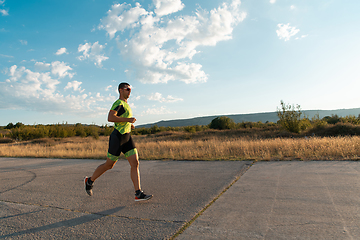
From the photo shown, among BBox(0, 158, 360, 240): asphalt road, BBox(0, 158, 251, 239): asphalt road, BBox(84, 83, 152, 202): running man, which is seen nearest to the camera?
BBox(0, 158, 360, 240): asphalt road

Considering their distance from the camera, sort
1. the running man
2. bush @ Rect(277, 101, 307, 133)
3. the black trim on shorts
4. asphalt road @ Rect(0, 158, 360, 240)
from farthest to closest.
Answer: bush @ Rect(277, 101, 307, 133) → the black trim on shorts → the running man → asphalt road @ Rect(0, 158, 360, 240)

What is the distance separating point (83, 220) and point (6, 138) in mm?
41330

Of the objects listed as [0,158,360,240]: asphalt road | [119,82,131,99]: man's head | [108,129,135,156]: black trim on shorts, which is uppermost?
[119,82,131,99]: man's head

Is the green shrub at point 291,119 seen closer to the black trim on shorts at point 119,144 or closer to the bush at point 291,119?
the bush at point 291,119

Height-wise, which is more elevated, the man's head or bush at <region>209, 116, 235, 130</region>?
the man's head

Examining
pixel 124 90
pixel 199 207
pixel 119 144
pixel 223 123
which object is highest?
pixel 124 90

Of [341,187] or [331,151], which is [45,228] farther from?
[331,151]

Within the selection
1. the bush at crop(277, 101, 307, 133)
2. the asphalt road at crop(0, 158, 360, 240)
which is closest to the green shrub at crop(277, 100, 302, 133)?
the bush at crop(277, 101, 307, 133)

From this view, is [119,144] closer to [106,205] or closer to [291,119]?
[106,205]

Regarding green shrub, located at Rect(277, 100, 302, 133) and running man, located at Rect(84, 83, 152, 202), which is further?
green shrub, located at Rect(277, 100, 302, 133)

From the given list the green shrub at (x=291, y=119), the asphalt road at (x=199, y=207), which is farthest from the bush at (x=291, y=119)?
the asphalt road at (x=199, y=207)

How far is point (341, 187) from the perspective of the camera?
392 cm

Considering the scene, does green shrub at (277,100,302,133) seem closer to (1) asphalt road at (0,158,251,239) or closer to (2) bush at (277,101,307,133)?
(2) bush at (277,101,307,133)

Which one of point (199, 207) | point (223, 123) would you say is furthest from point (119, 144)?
point (223, 123)
